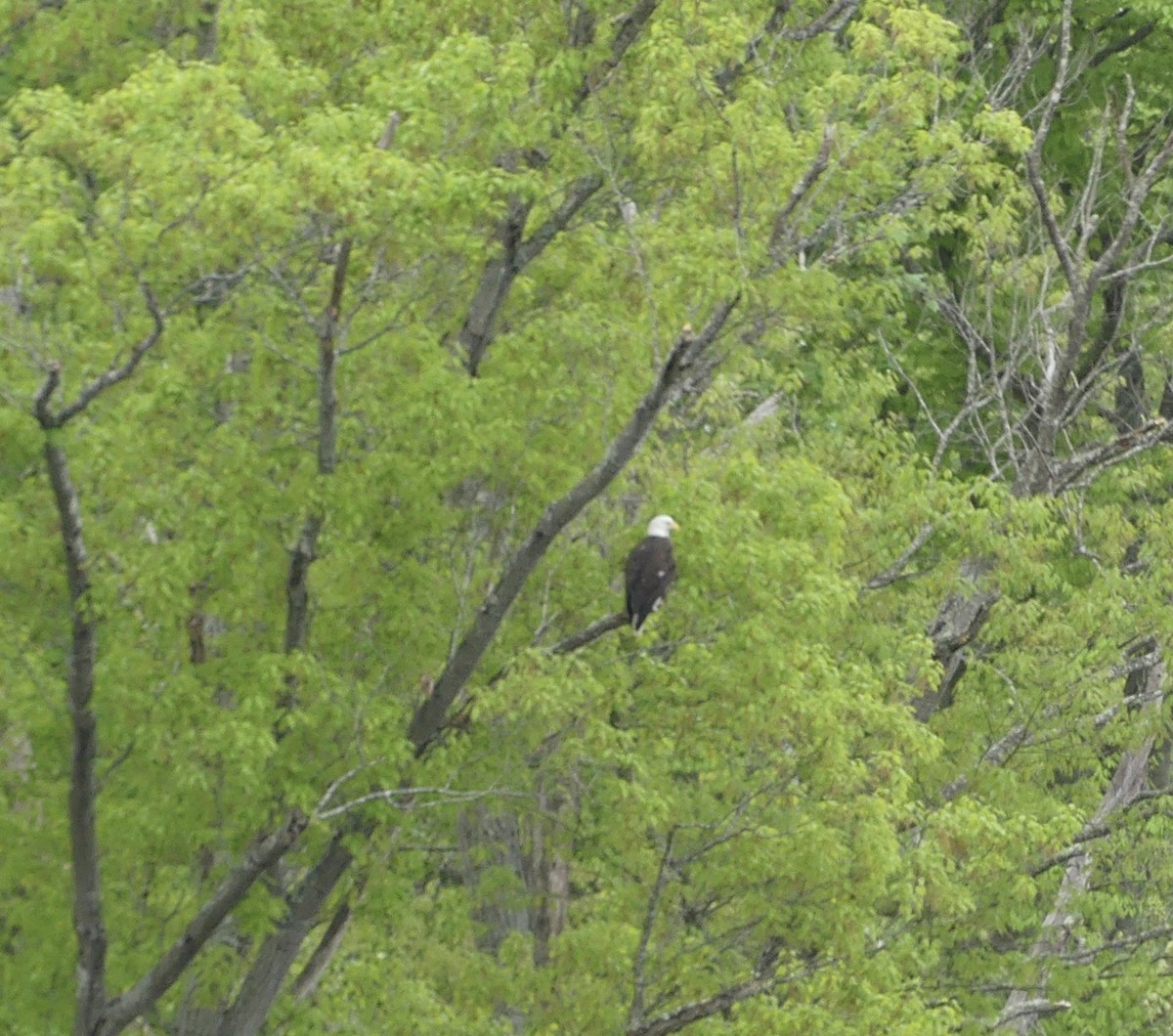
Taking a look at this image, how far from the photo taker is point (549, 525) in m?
11.8

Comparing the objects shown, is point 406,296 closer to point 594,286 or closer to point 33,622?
point 594,286

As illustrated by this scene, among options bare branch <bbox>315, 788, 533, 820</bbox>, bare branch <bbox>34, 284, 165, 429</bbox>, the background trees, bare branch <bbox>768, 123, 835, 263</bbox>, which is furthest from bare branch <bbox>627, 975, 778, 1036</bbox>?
bare branch <bbox>34, 284, 165, 429</bbox>

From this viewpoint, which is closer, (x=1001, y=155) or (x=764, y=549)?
(x=764, y=549)

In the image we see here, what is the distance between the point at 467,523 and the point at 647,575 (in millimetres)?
2094

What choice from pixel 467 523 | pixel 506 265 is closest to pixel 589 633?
pixel 467 523

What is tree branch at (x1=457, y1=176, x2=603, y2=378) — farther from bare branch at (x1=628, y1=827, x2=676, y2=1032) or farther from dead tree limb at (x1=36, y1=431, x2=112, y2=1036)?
bare branch at (x1=628, y1=827, x2=676, y2=1032)

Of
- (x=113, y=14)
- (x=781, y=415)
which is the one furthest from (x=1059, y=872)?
(x=113, y=14)

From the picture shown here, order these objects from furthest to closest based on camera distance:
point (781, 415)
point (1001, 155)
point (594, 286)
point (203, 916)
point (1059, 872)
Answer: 1. point (1001, 155)
2. point (781, 415)
3. point (1059, 872)
4. point (594, 286)
5. point (203, 916)

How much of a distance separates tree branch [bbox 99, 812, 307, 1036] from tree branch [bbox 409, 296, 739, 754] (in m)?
1.20

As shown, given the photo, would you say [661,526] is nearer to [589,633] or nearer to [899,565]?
[589,633]

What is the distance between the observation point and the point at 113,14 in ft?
48.5

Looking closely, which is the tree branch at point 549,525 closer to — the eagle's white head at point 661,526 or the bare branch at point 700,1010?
the eagle's white head at point 661,526

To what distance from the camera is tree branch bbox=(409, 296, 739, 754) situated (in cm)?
1080

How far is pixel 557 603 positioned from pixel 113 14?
5.49 metres
